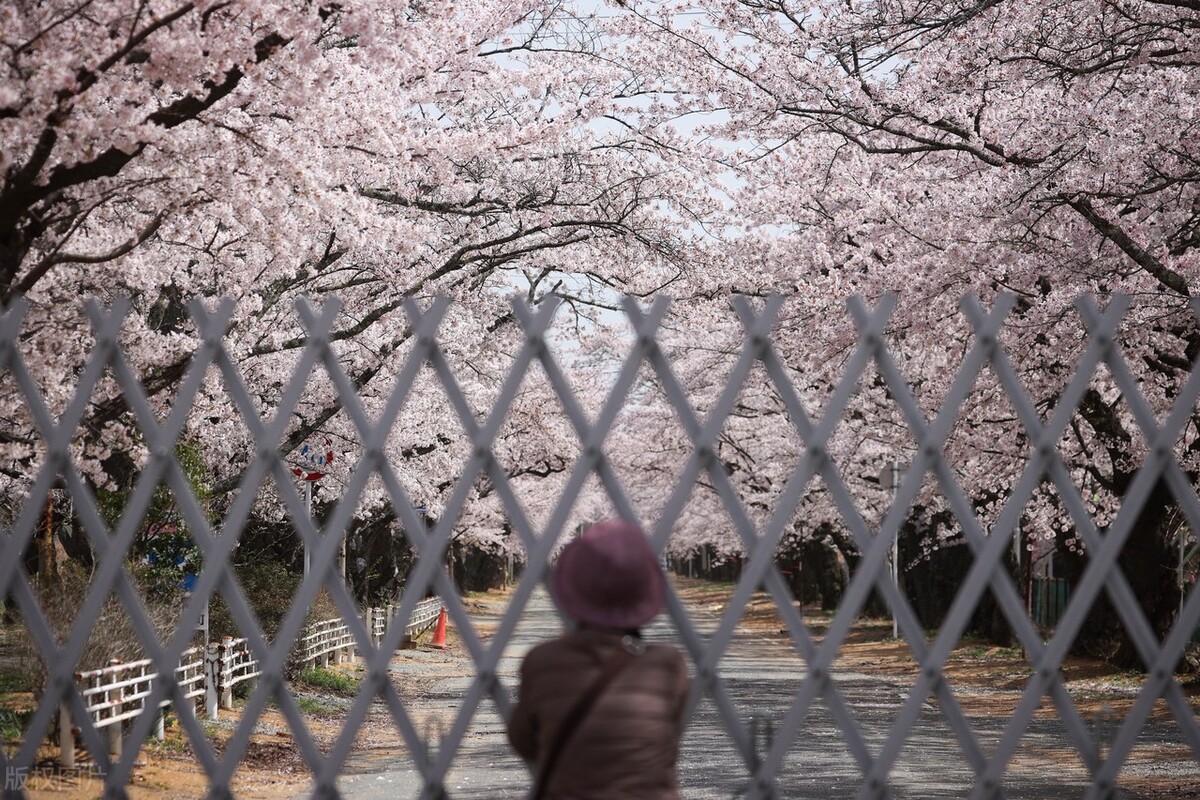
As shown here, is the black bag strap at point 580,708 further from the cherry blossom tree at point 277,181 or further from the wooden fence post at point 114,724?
the wooden fence post at point 114,724

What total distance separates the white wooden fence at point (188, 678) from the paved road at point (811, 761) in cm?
151

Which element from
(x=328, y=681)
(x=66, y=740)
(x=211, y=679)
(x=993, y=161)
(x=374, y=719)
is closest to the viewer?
(x=66, y=740)

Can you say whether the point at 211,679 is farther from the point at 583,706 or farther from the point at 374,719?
the point at 583,706

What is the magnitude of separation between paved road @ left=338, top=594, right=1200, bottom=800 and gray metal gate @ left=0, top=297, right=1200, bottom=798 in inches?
106

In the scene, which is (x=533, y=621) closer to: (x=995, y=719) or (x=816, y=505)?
(x=816, y=505)

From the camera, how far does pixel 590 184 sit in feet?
45.3

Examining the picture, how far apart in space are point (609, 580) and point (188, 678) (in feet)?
34.4

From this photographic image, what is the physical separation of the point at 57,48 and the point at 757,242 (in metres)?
15.8

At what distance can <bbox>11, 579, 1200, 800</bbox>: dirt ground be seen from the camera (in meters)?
9.91

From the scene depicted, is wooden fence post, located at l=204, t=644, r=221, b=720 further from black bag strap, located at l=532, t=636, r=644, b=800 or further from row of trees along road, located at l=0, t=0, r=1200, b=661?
black bag strap, located at l=532, t=636, r=644, b=800

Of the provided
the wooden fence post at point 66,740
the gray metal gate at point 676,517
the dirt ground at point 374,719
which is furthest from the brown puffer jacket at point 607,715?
the wooden fence post at point 66,740

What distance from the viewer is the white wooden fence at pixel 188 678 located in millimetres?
9828

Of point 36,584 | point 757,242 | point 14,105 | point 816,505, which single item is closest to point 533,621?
point 816,505

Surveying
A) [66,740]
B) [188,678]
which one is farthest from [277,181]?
[188,678]
